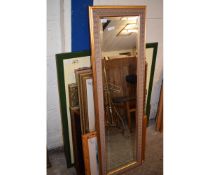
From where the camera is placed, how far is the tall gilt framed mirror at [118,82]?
2.00m

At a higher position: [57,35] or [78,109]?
[57,35]

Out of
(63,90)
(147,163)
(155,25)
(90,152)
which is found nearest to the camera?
(90,152)

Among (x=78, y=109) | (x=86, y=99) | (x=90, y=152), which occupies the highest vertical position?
(x=86, y=99)

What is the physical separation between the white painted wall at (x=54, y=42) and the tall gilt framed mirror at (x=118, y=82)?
1.50 feet

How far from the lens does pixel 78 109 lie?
7.64ft

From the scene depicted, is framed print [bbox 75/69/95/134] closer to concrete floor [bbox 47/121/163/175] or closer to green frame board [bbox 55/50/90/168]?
green frame board [bbox 55/50/90/168]

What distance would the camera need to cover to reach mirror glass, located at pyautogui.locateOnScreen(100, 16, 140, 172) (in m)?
2.09

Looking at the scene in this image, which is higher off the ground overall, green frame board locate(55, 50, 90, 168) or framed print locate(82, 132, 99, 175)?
green frame board locate(55, 50, 90, 168)

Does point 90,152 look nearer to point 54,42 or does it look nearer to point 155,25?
point 54,42

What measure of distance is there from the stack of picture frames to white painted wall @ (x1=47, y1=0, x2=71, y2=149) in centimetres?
14

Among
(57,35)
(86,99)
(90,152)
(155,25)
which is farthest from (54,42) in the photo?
(155,25)

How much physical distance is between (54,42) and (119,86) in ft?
2.68

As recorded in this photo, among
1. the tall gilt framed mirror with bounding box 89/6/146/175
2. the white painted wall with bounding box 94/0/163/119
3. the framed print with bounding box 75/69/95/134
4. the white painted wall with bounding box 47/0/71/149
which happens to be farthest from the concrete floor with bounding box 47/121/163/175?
the white painted wall with bounding box 94/0/163/119
